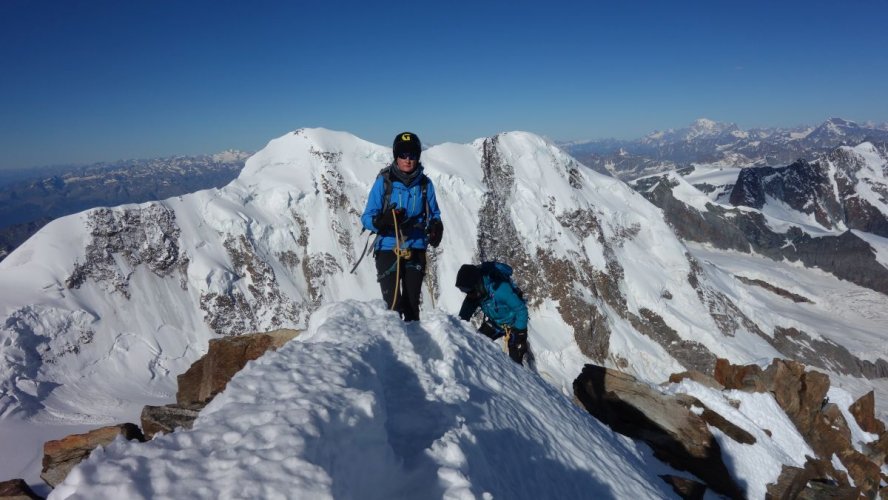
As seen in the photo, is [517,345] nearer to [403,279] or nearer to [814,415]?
[403,279]

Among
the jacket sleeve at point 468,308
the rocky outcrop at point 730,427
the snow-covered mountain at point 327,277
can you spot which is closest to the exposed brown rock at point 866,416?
the rocky outcrop at point 730,427

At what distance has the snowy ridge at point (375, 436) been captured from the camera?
2.86 meters

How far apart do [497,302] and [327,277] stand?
48.5 metres

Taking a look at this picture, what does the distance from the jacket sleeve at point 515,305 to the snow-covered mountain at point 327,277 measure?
3730cm

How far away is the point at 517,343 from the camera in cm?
1155

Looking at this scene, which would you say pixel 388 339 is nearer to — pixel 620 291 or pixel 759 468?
pixel 759 468

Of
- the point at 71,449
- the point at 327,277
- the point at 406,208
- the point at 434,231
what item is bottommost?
the point at 327,277

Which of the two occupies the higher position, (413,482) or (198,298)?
(413,482)

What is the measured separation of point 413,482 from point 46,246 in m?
56.7

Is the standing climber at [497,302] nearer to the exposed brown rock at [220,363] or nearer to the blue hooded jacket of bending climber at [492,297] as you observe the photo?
the blue hooded jacket of bending climber at [492,297]

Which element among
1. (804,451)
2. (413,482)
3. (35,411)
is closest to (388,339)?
(413,482)

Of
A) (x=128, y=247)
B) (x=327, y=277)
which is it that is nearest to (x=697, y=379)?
(x=327, y=277)

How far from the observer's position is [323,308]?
8500mm

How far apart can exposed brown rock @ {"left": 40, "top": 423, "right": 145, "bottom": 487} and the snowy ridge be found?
12.9ft
